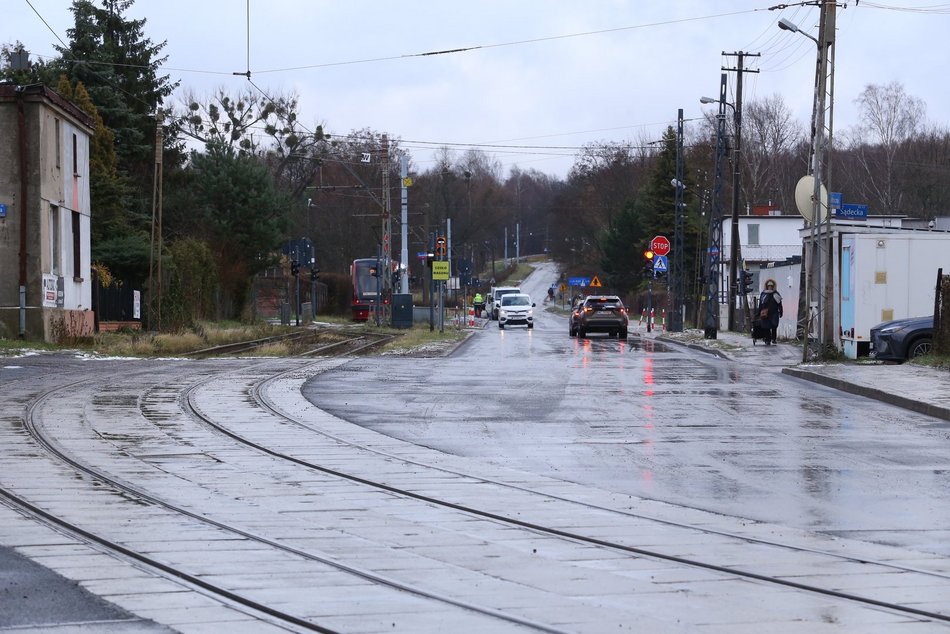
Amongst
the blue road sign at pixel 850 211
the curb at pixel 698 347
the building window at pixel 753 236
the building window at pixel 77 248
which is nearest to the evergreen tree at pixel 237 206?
the building window at pixel 77 248

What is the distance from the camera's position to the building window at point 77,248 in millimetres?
37406

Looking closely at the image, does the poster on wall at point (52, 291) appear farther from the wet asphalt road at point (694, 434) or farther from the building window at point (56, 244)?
the wet asphalt road at point (694, 434)

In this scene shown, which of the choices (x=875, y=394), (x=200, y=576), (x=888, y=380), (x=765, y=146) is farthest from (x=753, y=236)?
(x=200, y=576)

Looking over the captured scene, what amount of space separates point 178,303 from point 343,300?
3784cm

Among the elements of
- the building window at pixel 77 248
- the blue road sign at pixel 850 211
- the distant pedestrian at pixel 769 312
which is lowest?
the distant pedestrian at pixel 769 312

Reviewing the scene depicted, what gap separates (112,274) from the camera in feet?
155

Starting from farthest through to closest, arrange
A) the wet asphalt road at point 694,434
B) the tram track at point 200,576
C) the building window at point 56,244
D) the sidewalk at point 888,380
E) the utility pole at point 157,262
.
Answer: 1. the utility pole at point 157,262
2. the building window at point 56,244
3. the sidewalk at point 888,380
4. the wet asphalt road at point 694,434
5. the tram track at point 200,576

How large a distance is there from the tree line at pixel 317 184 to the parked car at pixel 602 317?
488 inches

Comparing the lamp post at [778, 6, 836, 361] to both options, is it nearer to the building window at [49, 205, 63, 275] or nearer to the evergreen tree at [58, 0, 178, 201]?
the building window at [49, 205, 63, 275]

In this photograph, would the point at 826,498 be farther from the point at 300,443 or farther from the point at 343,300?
the point at 343,300

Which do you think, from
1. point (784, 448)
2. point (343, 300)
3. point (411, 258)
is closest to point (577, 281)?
point (343, 300)

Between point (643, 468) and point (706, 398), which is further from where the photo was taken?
point (706, 398)

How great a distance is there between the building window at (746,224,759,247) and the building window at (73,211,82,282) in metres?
48.8

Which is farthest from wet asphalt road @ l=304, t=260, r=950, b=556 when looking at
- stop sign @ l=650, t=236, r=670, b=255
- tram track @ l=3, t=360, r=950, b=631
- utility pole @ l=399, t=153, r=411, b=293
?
utility pole @ l=399, t=153, r=411, b=293
